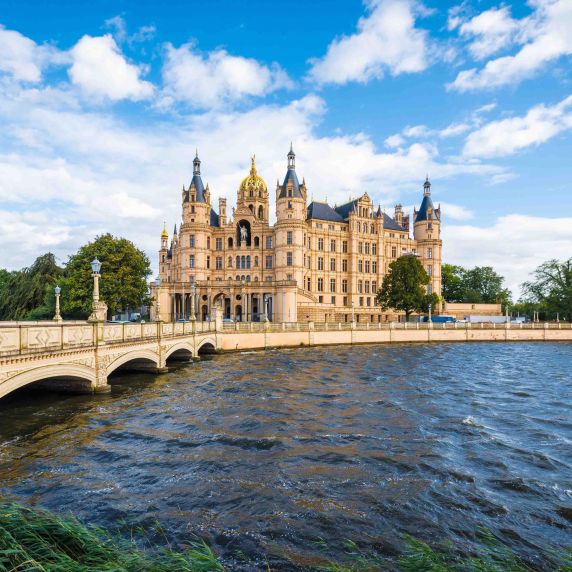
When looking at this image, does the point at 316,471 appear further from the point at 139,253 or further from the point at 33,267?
the point at 33,267

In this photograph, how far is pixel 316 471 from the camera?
11867 mm

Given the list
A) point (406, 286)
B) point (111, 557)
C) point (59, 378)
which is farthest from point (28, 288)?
point (111, 557)

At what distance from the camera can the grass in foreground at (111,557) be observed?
17.6 feet

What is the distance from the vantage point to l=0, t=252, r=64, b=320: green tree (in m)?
57.2

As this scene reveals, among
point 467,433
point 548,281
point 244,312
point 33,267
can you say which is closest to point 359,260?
point 244,312

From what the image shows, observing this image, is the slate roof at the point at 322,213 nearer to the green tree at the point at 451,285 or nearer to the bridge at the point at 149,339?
the bridge at the point at 149,339

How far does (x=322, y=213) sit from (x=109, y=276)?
44714 millimetres

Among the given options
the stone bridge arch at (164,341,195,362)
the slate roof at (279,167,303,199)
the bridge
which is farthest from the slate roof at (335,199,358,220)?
the stone bridge arch at (164,341,195,362)

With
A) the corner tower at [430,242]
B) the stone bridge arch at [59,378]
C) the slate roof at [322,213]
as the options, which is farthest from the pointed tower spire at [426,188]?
the stone bridge arch at [59,378]

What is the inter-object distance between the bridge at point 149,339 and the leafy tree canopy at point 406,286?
22.4ft

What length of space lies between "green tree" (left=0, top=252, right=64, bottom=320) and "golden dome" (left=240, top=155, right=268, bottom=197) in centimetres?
3775

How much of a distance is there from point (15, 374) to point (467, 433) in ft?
53.9

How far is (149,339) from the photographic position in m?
25.2

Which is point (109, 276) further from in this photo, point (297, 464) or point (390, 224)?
point (390, 224)
